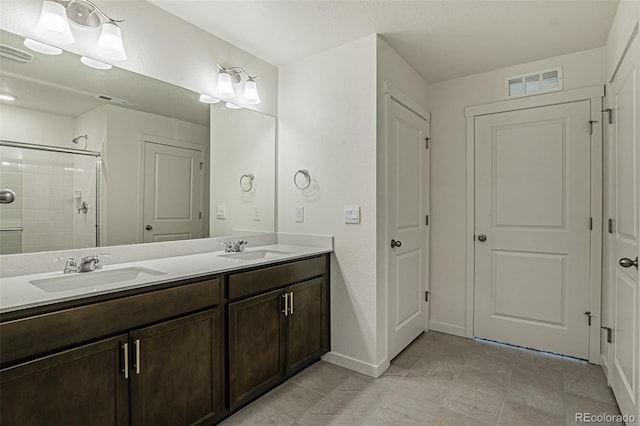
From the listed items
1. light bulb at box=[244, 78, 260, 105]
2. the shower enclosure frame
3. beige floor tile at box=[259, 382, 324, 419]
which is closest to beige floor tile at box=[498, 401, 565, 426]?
beige floor tile at box=[259, 382, 324, 419]

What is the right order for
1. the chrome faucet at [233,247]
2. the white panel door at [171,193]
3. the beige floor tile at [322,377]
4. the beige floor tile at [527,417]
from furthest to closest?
the chrome faucet at [233,247], the beige floor tile at [322,377], the white panel door at [171,193], the beige floor tile at [527,417]

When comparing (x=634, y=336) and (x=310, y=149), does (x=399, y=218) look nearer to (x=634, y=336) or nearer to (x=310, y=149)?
(x=310, y=149)

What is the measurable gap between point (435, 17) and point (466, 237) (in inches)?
74.1

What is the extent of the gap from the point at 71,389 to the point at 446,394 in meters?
2.03

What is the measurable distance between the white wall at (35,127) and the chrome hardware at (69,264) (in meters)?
0.59

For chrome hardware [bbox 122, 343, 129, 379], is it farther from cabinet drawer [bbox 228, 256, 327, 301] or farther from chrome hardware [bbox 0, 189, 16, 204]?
chrome hardware [bbox 0, 189, 16, 204]

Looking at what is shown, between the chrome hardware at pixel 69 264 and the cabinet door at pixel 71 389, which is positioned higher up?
the chrome hardware at pixel 69 264

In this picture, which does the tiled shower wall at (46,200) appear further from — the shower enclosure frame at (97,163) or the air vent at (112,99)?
the air vent at (112,99)

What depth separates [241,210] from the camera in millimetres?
2693

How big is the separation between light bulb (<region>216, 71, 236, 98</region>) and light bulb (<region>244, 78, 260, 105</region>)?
0.50 feet

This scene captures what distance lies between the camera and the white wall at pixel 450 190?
310 centimetres

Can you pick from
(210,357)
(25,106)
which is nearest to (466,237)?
(210,357)

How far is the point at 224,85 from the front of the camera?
A: 7.96 ft

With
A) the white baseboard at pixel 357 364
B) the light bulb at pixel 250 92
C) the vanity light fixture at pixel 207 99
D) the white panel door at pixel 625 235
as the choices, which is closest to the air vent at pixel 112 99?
the vanity light fixture at pixel 207 99
